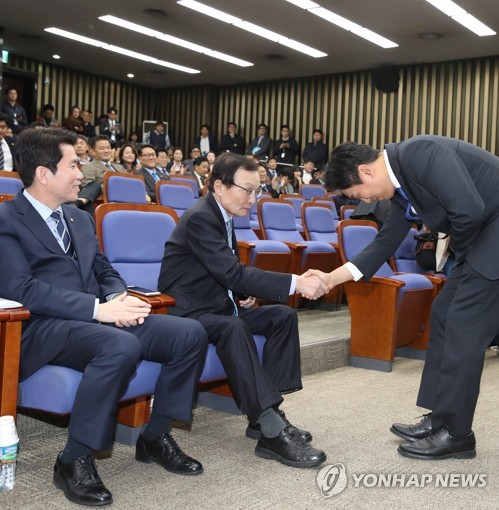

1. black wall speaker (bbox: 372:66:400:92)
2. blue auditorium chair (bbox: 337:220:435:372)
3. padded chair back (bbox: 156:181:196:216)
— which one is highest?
black wall speaker (bbox: 372:66:400:92)

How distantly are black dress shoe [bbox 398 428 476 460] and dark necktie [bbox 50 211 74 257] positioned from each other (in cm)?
123

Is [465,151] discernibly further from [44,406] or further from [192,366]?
[44,406]

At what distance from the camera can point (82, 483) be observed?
1.66 metres

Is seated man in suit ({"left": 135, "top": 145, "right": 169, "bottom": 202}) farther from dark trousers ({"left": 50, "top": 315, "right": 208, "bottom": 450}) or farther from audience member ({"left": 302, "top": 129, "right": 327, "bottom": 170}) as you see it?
audience member ({"left": 302, "top": 129, "right": 327, "bottom": 170})

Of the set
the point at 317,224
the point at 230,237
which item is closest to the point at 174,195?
the point at 317,224

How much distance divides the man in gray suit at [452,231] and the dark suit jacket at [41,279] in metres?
0.83

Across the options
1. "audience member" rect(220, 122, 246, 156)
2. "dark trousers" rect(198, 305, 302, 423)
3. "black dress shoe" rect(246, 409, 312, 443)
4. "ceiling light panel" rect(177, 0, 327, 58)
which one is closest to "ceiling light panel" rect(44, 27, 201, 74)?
"audience member" rect(220, 122, 246, 156)

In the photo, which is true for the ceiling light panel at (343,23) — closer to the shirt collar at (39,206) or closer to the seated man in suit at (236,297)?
the seated man in suit at (236,297)

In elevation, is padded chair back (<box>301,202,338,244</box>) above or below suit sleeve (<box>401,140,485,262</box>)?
below

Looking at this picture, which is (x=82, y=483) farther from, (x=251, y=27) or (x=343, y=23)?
(x=251, y=27)

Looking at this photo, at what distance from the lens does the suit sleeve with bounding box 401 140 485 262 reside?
1.89 m

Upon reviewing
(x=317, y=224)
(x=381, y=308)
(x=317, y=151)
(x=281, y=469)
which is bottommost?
(x=281, y=469)

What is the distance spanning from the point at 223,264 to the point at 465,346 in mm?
816

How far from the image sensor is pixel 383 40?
906cm
